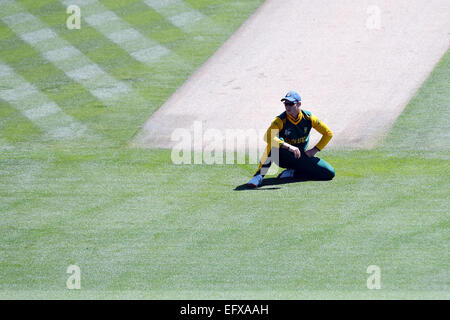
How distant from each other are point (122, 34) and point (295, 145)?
1113 cm

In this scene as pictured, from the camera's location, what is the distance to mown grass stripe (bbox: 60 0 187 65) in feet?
73.8

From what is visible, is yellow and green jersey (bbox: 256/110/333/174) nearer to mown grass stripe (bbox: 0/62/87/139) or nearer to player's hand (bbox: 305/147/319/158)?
player's hand (bbox: 305/147/319/158)

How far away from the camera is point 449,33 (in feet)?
72.0

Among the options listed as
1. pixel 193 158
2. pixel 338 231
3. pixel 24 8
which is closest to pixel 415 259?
pixel 338 231

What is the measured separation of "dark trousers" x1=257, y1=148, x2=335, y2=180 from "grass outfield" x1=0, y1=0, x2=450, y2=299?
25 centimetres

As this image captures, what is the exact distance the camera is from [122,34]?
2378cm

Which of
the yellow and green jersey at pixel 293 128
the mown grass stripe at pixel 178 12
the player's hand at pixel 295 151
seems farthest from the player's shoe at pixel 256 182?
the mown grass stripe at pixel 178 12

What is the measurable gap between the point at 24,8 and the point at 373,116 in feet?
45.2

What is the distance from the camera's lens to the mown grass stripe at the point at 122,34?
2248cm

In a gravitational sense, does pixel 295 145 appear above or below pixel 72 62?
below

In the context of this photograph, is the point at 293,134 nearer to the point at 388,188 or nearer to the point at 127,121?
the point at 388,188

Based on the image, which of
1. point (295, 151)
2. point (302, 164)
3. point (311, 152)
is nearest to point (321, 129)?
point (311, 152)

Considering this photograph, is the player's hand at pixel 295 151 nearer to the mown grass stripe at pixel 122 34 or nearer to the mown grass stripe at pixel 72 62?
the mown grass stripe at pixel 72 62

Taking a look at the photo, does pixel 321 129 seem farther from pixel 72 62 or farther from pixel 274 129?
pixel 72 62
